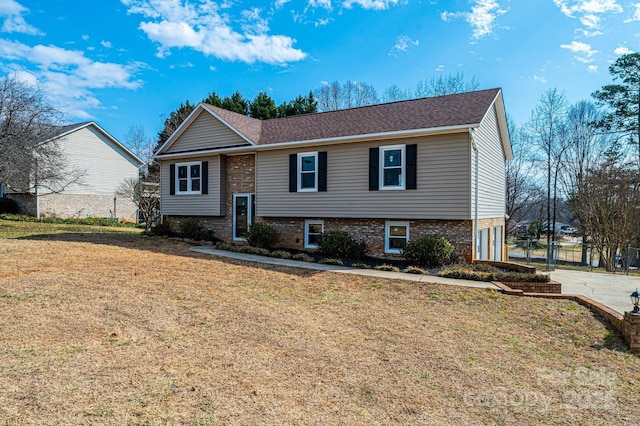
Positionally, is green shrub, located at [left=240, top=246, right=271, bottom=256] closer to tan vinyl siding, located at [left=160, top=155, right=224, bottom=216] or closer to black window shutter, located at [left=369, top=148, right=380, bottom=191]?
tan vinyl siding, located at [left=160, top=155, right=224, bottom=216]

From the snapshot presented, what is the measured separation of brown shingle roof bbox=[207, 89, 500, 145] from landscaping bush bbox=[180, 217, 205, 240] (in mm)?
4543

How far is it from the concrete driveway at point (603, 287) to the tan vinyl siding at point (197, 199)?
42.4 feet

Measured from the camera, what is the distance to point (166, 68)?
80.6 ft

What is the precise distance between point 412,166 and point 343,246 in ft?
11.6

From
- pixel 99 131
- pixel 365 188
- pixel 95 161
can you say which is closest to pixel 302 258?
pixel 365 188

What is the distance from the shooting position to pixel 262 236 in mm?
14414

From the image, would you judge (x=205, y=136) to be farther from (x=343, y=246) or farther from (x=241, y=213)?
(x=343, y=246)

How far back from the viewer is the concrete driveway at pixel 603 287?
8406mm

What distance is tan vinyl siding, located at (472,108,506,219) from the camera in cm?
1313

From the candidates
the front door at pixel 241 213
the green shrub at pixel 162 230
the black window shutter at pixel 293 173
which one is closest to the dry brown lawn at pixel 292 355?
the black window shutter at pixel 293 173

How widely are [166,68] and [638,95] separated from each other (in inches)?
1198

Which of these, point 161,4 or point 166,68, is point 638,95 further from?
point 166,68

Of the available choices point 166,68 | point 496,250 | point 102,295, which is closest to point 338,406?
point 102,295

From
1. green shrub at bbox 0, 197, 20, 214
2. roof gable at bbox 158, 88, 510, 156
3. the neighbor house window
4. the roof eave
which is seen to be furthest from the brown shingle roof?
green shrub at bbox 0, 197, 20, 214
